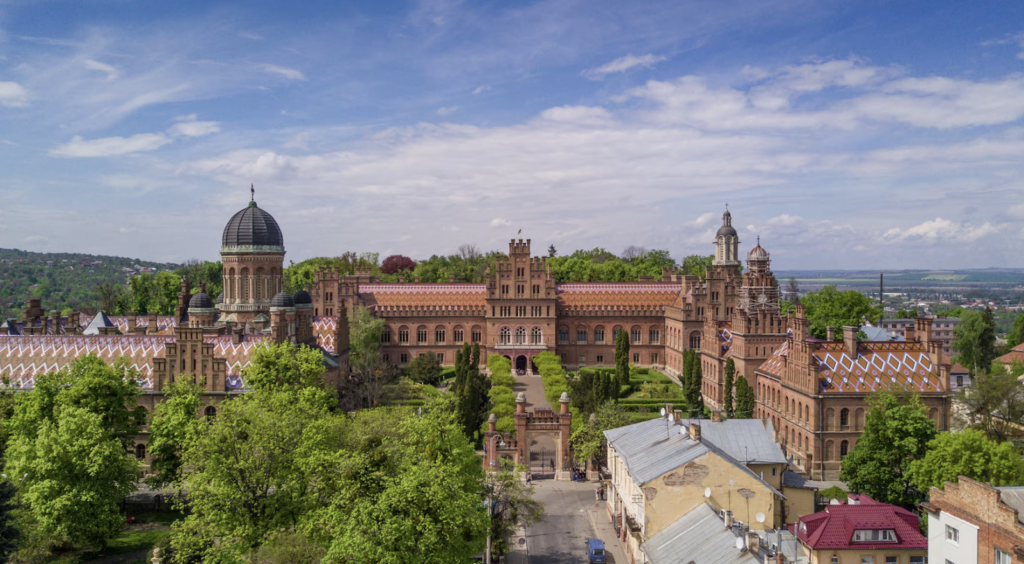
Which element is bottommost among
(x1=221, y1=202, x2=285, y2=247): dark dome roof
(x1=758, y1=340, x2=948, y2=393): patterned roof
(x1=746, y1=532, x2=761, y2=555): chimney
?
(x1=746, y1=532, x2=761, y2=555): chimney

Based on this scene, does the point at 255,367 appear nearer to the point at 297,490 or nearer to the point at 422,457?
the point at 297,490

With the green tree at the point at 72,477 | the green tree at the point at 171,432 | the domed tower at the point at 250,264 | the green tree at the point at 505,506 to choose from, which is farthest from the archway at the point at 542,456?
the domed tower at the point at 250,264

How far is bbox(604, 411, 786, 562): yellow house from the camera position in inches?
1499

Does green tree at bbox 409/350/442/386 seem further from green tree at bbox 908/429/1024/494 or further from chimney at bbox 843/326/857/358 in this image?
green tree at bbox 908/429/1024/494

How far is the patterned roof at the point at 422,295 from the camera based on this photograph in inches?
4233

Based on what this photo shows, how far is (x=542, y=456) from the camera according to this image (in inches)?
2424

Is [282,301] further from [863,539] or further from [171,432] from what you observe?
[863,539]

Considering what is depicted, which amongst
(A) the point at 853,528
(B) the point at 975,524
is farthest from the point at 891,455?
(B) the point at 975,524

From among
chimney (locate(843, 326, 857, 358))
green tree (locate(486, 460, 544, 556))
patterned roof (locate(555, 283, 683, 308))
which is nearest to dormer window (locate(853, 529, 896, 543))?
green tree (locate(486, 460, 544, 556))

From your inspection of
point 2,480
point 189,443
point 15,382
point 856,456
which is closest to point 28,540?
point 2,480

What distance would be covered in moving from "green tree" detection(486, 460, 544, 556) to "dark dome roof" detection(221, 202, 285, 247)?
48667 millimetres

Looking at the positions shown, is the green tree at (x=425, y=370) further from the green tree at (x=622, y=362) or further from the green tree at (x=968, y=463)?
the green tree at (x=968, y=463)

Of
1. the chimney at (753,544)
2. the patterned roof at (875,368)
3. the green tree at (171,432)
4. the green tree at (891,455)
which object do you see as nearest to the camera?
the chimney at (753,544)

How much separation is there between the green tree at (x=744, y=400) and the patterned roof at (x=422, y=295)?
45.2m
